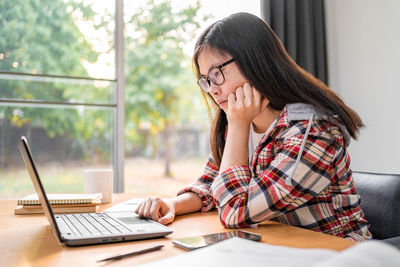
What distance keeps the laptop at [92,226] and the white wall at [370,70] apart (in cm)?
184

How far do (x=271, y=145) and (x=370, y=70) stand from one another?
1.62 metres

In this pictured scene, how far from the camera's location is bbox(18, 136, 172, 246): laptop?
672 mm

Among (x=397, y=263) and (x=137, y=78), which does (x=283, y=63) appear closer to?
(x=397, y=263)

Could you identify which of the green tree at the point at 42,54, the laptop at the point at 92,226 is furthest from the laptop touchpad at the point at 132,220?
the green tree at the point at 42,54

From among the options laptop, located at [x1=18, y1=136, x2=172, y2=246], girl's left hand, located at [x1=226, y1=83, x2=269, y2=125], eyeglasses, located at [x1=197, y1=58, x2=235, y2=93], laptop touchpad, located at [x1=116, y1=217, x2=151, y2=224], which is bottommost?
laptop touchpad, located at [x1=116, y1=217, x2=151, y2=224]

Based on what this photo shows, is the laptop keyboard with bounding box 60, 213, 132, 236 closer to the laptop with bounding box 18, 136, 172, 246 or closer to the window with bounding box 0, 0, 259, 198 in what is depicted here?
the laptop with bounding box 18, 136, 172, 246

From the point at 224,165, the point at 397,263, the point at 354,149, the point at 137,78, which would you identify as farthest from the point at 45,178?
the point at 137,78

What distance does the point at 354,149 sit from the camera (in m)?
2.45

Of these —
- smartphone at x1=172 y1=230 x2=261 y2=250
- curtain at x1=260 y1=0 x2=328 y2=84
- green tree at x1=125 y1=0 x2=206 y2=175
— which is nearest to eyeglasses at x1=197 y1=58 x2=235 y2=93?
smartphone at x1=172 y1=230 x2=261 y2=250

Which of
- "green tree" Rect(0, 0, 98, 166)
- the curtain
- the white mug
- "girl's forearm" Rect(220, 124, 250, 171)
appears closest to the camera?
"girl's forearm" Rect(220, 124, 250, 171)

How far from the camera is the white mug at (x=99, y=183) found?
127 centimetres

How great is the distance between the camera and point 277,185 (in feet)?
2.80

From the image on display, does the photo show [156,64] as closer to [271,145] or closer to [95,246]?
[271,145]

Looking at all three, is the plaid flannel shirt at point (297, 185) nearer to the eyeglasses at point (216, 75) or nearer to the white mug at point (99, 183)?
the eyeglasses at point (216, 75)
